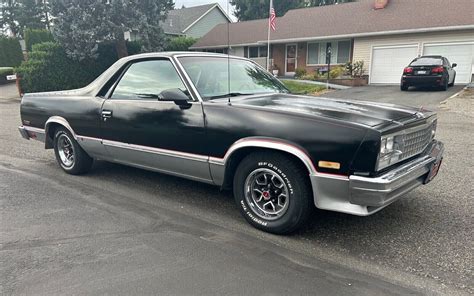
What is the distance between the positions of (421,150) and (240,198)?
6.27 ft

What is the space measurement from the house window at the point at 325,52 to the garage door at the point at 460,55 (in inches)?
210

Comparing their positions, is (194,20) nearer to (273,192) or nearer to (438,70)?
(438,70)

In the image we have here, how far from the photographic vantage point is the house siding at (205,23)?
39531mm

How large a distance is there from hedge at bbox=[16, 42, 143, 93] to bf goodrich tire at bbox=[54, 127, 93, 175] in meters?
15.9

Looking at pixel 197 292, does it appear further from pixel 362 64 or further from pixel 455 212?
pixel 362 64

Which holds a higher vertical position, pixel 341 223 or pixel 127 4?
pixel 127 4

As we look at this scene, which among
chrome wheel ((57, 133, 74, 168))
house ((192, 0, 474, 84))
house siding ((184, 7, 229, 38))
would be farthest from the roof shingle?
chrome wheel ((57, 133, 74, 168))

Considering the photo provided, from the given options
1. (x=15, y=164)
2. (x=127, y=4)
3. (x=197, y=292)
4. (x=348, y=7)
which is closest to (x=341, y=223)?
(x=197, y=292)

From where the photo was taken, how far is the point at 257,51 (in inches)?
1179

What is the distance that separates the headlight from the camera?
10.2 ft

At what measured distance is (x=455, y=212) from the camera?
160 inches

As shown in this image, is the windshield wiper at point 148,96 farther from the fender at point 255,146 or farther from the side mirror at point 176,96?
the fender at point 255,146

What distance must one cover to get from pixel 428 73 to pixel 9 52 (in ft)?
116

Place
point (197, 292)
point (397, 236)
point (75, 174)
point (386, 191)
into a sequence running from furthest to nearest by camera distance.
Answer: point (75, 174) < point (397, 236) < point (386, 191) < point (197, 292)
